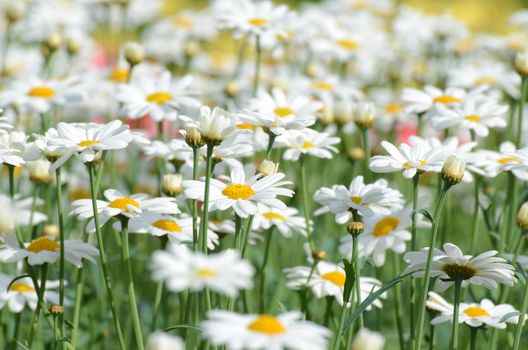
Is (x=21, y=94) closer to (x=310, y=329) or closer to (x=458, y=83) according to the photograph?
(x=458, y=83)

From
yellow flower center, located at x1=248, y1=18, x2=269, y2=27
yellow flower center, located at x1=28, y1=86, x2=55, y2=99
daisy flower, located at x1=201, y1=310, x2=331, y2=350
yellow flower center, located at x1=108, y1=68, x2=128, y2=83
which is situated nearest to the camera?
daisy flower, located at x1=201, y1=310, x2=331, y2=350

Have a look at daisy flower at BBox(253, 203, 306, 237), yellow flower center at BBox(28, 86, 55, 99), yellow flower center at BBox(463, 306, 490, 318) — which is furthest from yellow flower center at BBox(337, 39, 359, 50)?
yellow flower center at BBox(463, 306, 490, 318)

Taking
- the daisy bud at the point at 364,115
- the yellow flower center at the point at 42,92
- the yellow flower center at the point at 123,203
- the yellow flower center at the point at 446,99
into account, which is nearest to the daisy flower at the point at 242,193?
the yellow flower center at the point at 123,203

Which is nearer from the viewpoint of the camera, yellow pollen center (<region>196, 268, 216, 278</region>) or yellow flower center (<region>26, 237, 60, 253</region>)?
yellow pollen center (<region>196, 268, 216, 278</region>)

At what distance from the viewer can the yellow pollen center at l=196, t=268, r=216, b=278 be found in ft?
2.94

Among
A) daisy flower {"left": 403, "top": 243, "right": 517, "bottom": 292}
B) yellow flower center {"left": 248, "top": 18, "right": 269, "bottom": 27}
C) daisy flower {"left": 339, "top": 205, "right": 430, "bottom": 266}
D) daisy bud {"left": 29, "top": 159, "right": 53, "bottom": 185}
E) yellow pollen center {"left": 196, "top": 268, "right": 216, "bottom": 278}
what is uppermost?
yellow flower center {"left": 248, "top": 18, "right": 269, "bottom": 27}

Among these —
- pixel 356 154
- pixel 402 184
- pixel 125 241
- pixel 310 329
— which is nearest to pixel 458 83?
pixel 402 184

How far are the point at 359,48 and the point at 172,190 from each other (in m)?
1.79

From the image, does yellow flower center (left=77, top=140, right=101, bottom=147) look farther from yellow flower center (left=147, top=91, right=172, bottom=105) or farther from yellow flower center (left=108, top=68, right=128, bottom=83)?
yellow flower center (left=108, top=68, right=128, bottom=83)

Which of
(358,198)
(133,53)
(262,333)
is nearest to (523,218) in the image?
(358,198)

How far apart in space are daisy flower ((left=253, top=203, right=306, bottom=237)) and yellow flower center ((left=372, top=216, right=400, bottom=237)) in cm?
16

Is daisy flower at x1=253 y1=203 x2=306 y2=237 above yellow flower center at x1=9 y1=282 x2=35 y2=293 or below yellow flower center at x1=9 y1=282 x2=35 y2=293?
above

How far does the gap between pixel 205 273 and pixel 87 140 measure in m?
0.70

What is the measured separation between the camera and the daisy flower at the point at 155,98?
209 cm
